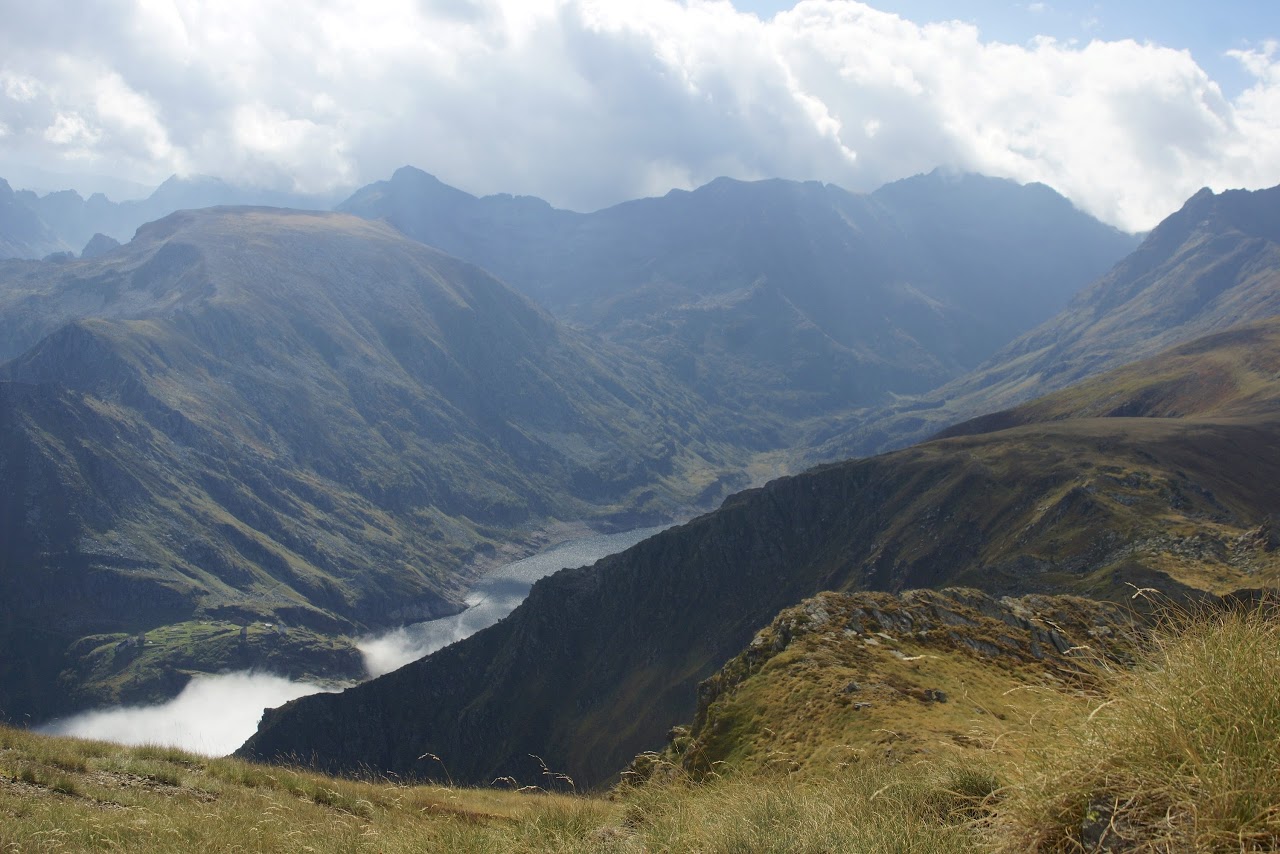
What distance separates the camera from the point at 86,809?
13.4 meters

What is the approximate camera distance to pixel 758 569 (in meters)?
165

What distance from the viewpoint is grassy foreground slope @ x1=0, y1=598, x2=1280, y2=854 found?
6.66 meters

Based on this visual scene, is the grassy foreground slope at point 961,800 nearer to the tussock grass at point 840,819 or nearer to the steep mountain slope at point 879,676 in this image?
the tussock grass at point 840,819

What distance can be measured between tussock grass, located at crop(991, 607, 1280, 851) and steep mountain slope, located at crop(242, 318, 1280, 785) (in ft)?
336

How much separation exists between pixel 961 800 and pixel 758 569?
158m

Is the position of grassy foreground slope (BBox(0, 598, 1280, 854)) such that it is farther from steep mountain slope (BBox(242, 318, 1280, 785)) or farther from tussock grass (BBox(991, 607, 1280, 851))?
steep mountain slope (BBox(242, 318, 1280, 785))

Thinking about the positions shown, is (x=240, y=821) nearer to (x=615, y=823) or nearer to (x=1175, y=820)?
(x=615, y=823)

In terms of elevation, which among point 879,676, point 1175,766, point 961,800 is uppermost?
point 1175,766

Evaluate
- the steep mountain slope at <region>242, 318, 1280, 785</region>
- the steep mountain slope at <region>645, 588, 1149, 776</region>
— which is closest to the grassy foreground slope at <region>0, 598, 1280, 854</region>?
the steep mountain slope at <region>645, 588, 1149, 776</region>

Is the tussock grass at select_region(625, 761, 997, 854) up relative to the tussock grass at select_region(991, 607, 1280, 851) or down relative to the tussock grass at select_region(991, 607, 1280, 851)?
down

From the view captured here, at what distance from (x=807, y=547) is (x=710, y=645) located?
32821 mm

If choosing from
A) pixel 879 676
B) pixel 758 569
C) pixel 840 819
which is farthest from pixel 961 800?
pixel 758 569

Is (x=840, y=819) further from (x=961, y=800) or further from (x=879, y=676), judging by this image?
(x=879, y=676)

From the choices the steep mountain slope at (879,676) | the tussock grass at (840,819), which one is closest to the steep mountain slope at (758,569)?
the steep mountain slope at (879,676)
